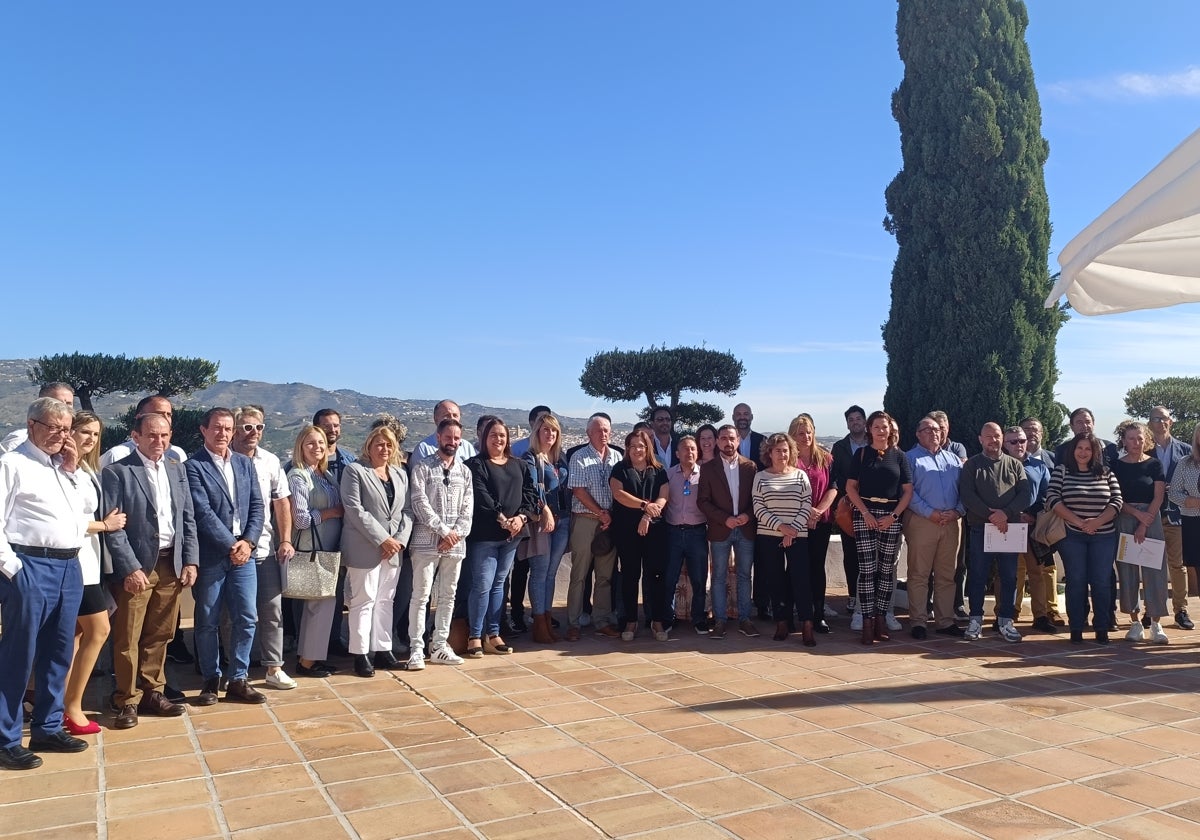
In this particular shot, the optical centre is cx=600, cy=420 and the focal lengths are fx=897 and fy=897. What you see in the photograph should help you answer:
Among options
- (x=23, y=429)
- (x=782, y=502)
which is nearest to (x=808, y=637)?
(x=782, y=502)

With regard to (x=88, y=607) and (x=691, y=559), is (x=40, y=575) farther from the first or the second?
(x=691, y=559)

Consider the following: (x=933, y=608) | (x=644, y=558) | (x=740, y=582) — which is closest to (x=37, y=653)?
(x=644, y=558)

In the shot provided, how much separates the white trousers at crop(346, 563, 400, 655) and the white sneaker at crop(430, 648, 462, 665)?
12.0 inches

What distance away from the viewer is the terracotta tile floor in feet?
11.1

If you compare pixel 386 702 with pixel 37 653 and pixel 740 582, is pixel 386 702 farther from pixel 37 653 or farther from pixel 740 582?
pixel 740 582

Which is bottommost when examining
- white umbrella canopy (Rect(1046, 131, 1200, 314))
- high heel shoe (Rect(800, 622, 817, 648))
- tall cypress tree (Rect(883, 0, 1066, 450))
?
high heel shoe (Rect(800, 622, 817, 648))

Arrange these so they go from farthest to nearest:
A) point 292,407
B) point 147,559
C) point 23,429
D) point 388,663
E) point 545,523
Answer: point 292,407 → point 545,523 → point 388,663 → point 23,429 → point 147,559

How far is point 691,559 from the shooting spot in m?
6.98

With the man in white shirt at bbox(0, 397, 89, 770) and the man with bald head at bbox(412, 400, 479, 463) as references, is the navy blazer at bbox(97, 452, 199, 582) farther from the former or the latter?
the man with bald head at bbox(412, 400, 479, 463)

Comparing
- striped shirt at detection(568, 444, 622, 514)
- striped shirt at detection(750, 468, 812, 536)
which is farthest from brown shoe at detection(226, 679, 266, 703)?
striped shirt at detection(750, 468, 812, 536)

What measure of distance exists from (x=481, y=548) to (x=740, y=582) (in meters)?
2.14

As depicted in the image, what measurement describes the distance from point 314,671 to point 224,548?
120cm

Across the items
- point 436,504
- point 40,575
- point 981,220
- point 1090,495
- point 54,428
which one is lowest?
point 40,575

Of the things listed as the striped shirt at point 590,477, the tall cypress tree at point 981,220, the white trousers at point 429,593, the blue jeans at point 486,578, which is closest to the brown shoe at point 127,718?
the white trousers at point 429,593
